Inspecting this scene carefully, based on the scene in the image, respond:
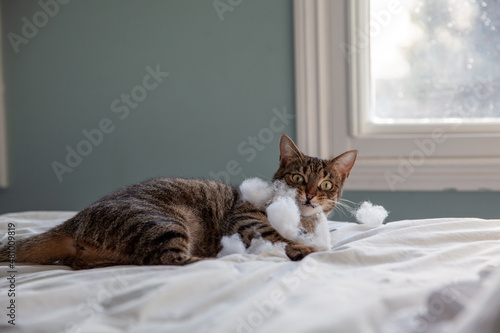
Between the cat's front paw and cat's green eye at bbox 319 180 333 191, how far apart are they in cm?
36

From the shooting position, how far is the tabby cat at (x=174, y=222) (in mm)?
1289

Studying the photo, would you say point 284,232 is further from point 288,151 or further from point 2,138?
point 2,138

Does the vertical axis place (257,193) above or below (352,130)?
below

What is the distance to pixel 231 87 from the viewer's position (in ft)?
8.38

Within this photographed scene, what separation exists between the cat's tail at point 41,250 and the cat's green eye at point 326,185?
2.48ft

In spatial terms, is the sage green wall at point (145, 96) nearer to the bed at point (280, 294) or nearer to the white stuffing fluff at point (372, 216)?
the white stuffing fluff at point (372, 216)

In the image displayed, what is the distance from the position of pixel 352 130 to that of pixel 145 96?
1.06m

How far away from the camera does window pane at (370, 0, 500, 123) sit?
7.65 ft

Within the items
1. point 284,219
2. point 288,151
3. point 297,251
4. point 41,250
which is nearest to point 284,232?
point 284,219

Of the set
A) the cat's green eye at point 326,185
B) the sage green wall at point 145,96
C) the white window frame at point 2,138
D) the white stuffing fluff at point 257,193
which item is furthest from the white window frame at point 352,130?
the white window frame at point 2,138

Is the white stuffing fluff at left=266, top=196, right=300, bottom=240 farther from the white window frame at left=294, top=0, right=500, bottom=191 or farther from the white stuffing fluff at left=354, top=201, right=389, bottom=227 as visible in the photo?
the white window frame at left=294, top=0, right=500, bottom=191

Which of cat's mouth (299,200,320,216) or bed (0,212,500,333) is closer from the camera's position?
bed (0,212,500,333)

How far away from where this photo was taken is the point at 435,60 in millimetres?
2396

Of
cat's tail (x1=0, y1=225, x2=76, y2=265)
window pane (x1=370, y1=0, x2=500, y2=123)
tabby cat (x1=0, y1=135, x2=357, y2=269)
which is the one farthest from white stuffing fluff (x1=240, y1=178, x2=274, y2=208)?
window pane (x1=370, y1=0, x2=500, y2=123)
